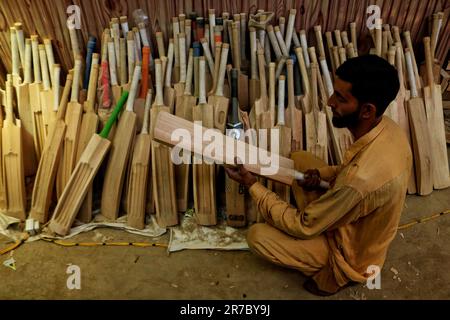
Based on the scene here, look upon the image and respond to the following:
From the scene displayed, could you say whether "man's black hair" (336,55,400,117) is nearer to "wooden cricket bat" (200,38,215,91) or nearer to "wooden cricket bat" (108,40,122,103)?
"wooden cricket bat" (200,38,215,91)

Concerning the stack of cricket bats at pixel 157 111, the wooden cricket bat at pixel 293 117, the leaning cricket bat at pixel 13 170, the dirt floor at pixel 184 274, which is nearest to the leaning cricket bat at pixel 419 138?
the stack of cricket bats at pixel 157 111

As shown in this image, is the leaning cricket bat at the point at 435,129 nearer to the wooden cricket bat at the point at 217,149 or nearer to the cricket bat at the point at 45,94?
the wooden cricket bat at the point at 217,149

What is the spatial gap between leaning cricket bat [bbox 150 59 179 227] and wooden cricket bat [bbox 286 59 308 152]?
84cm

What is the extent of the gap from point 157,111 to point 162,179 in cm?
46

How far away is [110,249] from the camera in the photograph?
2.44 meters

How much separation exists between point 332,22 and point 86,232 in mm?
2351

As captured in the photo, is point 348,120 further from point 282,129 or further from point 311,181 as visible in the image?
point 282,129

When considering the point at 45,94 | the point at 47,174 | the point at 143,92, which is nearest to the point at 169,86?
the point at 143,92

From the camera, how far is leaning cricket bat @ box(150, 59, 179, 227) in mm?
2531

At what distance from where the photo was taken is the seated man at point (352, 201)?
5.37 feet

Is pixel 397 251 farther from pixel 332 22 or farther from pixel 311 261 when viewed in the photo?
pixel 332 22

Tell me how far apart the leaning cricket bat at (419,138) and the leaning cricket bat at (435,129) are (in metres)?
0.06

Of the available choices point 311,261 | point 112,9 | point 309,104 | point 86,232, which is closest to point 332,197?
point 311,261

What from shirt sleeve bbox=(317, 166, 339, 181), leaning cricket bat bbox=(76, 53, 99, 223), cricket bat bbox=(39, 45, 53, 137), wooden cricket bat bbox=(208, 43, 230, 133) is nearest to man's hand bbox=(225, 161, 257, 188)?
shirt sleeve bbox=(317, 166, 339, 181)
